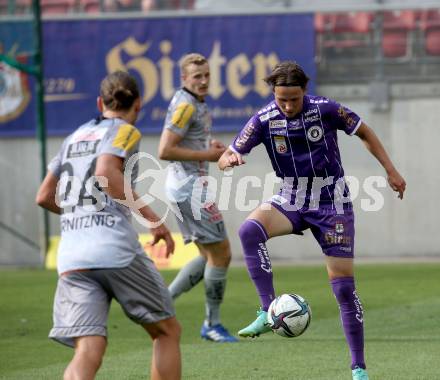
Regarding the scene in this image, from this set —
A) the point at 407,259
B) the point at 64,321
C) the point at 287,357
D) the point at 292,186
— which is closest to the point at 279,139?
the point at 292,186

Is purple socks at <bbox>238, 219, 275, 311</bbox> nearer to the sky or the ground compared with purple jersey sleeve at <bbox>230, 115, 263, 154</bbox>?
nearer to the ground

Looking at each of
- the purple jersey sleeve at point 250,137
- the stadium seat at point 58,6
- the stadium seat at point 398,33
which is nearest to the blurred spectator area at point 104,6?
the stadium seat at point 58,6

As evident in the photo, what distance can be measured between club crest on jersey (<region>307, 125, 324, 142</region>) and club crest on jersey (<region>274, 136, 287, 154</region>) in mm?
180

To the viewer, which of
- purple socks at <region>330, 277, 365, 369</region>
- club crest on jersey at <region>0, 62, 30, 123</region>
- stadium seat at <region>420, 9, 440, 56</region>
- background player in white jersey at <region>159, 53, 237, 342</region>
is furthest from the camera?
stadium seat at <region>420, 9, 440, 56</region>

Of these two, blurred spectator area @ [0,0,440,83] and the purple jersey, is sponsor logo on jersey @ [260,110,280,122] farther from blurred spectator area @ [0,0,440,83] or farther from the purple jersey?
blurred spectator area @ [0,0,440,83]

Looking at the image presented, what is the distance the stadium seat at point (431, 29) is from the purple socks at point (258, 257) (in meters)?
11.5

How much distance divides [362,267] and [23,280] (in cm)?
492

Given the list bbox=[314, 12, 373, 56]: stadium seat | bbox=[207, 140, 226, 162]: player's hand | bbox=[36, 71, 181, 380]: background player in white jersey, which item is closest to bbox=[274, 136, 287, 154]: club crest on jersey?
bbox=[207, 140, 226, 162]: player's hand

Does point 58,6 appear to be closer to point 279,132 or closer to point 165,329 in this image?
point 279,132

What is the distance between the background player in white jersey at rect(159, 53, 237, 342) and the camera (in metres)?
9.05

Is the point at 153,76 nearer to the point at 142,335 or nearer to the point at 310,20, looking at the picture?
the point at 310,20

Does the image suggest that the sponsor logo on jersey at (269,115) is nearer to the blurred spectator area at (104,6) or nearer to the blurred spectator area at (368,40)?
the blurred spectator area at (368,40)

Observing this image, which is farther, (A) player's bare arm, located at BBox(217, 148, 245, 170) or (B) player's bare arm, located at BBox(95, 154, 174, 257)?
(A) player's bare arm, located at BBox(217, 148, 245, 170)

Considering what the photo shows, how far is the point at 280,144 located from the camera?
7375 mm
